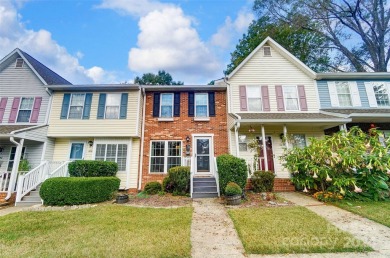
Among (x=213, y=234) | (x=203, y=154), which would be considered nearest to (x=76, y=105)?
(x=203, y=154)

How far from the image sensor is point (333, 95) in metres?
10.5

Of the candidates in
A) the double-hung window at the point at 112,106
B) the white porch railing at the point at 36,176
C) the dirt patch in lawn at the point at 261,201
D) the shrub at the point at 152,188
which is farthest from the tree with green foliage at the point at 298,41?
the white porch railing at the point at 36,176

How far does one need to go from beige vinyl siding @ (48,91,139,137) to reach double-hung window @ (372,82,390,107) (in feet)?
46.8

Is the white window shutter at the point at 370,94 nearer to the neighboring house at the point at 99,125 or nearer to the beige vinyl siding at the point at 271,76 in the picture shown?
the beige vinyl siding at the point at 271,76

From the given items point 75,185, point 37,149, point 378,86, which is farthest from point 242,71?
point 37,149

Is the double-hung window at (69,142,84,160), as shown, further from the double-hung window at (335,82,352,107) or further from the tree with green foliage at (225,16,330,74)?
the tree with green foliage at (225,16,330,74)

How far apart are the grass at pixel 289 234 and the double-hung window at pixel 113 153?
6.83m

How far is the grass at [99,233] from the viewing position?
10.9 feet

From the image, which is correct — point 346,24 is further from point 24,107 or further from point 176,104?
point 24,107

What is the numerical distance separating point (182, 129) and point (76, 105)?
6.32 m

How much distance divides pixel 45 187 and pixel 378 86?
18.3 meters

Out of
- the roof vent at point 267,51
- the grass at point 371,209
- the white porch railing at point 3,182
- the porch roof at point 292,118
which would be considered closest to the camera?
the grass at point 371,209

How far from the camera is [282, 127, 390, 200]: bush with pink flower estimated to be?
629cm

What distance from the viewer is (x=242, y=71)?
10.7m
